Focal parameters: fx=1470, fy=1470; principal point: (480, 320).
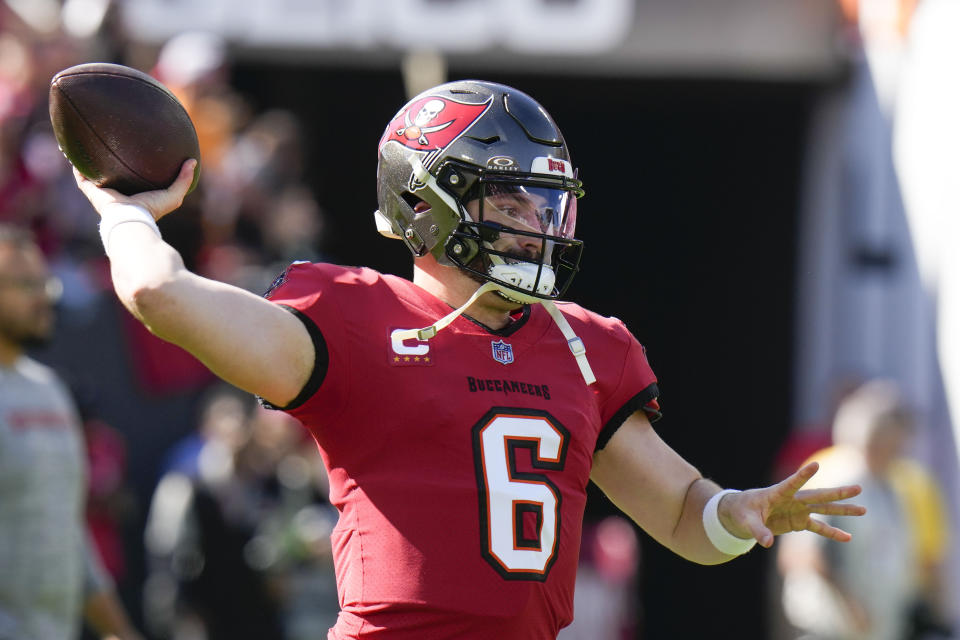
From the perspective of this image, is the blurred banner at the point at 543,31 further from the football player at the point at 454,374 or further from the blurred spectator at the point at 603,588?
the football player at the point at 454,374

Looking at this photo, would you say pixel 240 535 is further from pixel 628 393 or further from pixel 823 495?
pixel 823 495

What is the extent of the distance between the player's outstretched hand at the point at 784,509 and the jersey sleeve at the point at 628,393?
28cm

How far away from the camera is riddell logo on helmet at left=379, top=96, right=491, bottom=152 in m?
3.11

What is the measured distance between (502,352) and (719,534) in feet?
2.11

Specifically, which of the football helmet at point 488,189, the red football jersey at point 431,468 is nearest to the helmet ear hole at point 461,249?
the football helmet at point 488,189

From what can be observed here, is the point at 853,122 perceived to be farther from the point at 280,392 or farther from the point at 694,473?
the point at 280,392

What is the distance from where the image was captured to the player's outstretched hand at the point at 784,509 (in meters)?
3.01

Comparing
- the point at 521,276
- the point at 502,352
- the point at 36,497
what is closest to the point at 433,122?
the point at 521,276

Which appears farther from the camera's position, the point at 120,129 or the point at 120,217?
the point at 120,129

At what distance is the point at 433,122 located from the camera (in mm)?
3141

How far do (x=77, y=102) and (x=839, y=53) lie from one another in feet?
31.5

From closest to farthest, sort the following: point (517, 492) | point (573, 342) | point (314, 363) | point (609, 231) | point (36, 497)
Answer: point (314, 363) < point (517, 492) < point (573, 342) < point (36, 497) < point (609, 231)

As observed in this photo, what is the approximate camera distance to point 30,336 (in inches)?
188

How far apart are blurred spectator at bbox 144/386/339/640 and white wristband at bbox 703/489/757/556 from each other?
427cm
